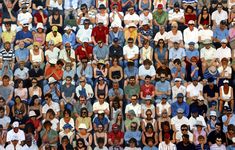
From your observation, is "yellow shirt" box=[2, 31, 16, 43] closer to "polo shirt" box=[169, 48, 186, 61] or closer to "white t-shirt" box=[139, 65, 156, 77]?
"white t-shirt" box=[139, 65, 156, 77]

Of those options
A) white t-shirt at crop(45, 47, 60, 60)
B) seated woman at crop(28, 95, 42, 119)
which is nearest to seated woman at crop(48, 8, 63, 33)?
white t-shirt at crop(45, 47, 60, 60)

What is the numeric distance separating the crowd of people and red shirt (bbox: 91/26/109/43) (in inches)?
1.3

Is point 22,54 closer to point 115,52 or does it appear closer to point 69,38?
point 69,38

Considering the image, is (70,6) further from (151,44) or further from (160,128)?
(160,128)

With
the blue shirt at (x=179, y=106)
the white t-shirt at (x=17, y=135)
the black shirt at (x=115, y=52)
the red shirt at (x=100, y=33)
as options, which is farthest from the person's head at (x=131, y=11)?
the white t-shirt at (x=17, y=135)

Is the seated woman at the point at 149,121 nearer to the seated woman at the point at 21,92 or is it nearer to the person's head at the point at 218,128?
the person's head at the point at 218,128

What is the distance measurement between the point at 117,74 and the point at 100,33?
172 cm

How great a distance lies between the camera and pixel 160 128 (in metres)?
29.0

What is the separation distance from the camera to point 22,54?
100 feet

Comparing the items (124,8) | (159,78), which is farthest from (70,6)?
(159,78)

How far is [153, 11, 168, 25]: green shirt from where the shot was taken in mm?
31219

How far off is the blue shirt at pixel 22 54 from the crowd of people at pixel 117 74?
0.10ft

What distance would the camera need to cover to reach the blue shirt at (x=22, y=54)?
100ft

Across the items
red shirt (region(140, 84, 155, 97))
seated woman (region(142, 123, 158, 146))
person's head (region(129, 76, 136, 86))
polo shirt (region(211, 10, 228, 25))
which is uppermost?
polo shirt (region(211, 10, 228, 25))
